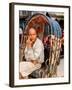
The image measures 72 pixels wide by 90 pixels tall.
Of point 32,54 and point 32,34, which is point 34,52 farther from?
point 32,34

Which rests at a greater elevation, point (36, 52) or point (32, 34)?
point (32, 34)

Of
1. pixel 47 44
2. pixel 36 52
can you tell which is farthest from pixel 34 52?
pixel 47 44

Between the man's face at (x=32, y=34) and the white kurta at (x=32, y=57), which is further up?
the man's face at (x=32, y=34)

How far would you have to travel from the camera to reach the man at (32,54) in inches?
75.4

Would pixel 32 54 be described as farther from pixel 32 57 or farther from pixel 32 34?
pixel 32 34

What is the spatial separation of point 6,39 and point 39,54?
11.4 inches

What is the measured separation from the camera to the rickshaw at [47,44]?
6.41ft

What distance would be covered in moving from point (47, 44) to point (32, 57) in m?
0.16

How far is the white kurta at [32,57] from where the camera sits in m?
1.91

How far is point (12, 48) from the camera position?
1.88m

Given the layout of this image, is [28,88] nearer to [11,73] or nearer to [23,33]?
[11,73]

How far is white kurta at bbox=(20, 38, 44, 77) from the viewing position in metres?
1.91

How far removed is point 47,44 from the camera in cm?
198
